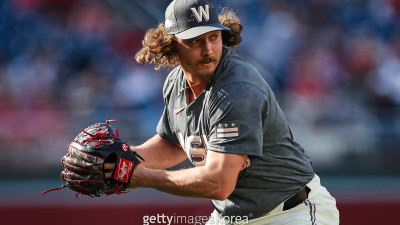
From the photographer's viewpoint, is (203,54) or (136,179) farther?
(203,54)

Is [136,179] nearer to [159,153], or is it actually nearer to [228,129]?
[228,129]

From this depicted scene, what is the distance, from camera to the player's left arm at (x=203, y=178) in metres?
3.16

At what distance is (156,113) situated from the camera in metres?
7.77

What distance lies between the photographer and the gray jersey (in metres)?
3.19

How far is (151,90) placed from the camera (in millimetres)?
8289

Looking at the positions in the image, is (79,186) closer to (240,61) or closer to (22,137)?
(240,61)

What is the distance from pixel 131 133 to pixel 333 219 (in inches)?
155

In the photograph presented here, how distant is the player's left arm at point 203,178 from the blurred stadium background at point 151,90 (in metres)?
3.72


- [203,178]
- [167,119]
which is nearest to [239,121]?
[203,178]

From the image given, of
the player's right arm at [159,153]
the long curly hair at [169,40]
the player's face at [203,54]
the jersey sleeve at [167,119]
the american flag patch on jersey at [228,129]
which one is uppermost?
A: the long curly hair at [169,40]

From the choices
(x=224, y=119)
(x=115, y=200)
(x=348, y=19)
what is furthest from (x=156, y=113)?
(x=224, y=119)

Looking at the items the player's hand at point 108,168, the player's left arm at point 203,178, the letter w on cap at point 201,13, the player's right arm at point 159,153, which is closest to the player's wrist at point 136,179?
the player's left arm at point 203,178

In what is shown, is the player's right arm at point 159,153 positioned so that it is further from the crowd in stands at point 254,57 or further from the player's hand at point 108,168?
the crowd in stands at point 254,57

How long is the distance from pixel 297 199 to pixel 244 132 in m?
0.76
